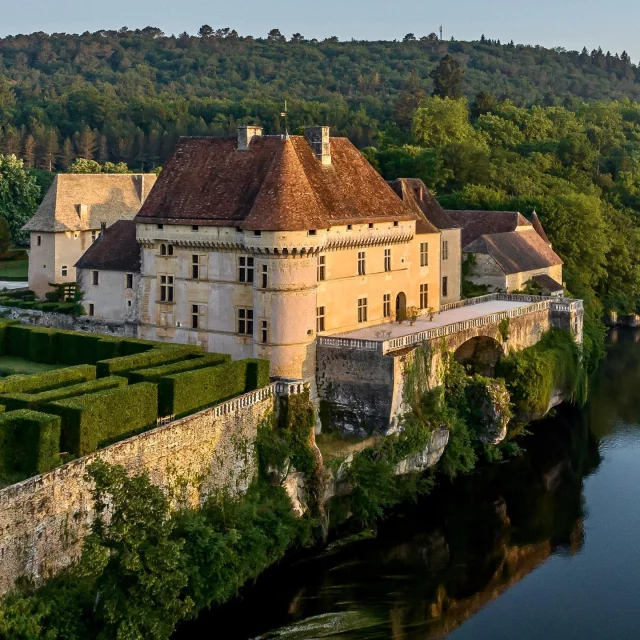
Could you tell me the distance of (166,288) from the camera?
4628 cm

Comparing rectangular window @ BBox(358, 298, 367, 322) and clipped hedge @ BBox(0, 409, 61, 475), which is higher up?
rectangular window @ BBox(358, 298, 367, 322)

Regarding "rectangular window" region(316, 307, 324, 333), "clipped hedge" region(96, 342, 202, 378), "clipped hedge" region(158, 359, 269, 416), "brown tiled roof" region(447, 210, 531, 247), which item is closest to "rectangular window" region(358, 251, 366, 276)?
"rectangular window" region(316, 307, 324, 333)

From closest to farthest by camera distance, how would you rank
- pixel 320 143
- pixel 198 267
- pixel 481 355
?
1. pixel 198 267
2. pixel 320 143
3. pixel 481 355

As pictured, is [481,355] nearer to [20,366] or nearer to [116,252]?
[116,252]

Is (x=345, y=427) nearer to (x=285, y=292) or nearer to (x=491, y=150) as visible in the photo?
(x=285, y=292)

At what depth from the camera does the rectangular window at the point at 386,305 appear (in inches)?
1901

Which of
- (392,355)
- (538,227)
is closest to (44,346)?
(392,355)

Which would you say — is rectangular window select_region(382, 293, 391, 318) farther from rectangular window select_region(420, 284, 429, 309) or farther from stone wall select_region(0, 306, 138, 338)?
stone wall select_region(0, 306, 138, 338)

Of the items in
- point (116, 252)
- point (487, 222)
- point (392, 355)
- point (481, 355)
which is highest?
point (487, 222)

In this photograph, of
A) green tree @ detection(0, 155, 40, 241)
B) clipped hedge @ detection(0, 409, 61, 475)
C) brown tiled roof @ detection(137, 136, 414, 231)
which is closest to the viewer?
clipped hedge @ detection(0, 409, 61, 475)

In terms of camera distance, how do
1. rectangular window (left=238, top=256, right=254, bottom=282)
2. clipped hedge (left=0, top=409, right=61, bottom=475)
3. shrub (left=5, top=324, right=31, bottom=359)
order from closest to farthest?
clipped hedge (left=0, top=409, right=61, bottom=475) → rectangular window (left=238, top=256, right=254, bottom=282) → shrub (left=5, top=324, right=31, bottom=359)

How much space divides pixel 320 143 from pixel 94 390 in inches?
614

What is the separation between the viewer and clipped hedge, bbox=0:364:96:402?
114 feet

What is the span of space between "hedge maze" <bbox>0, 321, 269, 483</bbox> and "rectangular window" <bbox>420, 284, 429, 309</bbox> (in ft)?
43.4
